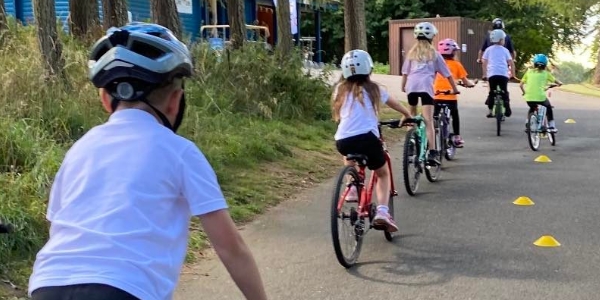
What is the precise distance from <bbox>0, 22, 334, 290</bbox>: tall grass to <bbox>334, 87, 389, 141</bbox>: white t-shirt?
1.63m

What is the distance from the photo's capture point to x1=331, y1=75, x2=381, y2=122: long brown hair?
22.5 ft

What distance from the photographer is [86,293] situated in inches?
88.1

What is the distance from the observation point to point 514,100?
21922mm


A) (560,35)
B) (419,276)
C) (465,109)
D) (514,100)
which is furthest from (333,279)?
(560,35)

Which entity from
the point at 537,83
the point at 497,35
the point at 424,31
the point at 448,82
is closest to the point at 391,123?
the point at 424,31

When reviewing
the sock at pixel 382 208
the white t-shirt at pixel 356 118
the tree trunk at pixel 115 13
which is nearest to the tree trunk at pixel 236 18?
the tree trunk at pixel 115 13

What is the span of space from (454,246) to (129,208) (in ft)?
16.5

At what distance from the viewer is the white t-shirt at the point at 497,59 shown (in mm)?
14281

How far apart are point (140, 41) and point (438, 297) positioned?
12.2 feet

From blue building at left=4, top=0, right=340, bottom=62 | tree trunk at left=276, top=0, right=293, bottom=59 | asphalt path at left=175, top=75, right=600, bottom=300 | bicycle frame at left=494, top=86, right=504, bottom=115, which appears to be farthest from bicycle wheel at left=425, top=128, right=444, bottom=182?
blue building at left=4, top=0, right=340, bottom=62

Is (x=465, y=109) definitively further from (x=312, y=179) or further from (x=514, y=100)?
(x=312, y=179)

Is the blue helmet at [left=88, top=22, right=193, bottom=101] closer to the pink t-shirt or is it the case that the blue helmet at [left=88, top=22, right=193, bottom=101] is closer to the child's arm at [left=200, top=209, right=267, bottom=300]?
the child's arm at [left=200, top=209, right=267, bottom=300]

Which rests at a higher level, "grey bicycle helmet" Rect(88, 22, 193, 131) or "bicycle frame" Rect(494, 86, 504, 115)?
"grey bicycle helmet" Rect(88, 22, 193, 131)

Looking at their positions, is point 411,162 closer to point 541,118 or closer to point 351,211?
point 351,211
